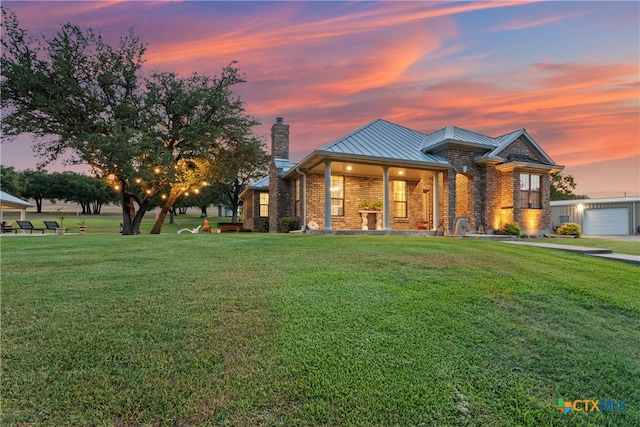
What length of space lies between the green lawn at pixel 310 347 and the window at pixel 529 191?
11186 millimetres

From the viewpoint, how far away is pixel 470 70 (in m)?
12.8

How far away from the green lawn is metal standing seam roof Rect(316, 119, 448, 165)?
8316 mm

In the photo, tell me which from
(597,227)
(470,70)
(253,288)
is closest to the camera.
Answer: (253,288)

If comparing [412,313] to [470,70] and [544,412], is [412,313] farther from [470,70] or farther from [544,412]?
[470,70]

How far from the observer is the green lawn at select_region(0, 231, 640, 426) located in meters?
2.23

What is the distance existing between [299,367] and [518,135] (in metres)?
17.2

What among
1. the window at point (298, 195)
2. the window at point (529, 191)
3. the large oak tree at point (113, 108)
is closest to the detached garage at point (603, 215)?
the window at point (529, 191)

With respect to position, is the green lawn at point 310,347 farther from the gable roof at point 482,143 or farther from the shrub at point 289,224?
the gable roof at point 482,143

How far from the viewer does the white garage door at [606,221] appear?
22469 mm

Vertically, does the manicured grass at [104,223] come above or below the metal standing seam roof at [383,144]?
below

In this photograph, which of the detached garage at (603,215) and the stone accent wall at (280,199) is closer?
the stone accent wall at (280,199)

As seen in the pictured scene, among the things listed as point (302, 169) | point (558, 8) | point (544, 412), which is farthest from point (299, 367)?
point (558, 8)

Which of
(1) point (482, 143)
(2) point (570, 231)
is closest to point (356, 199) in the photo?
(1) point (482, 143)

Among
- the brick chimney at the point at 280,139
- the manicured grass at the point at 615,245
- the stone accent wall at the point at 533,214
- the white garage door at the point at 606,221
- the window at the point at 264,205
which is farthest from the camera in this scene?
the white garage door at the point at 606,221
